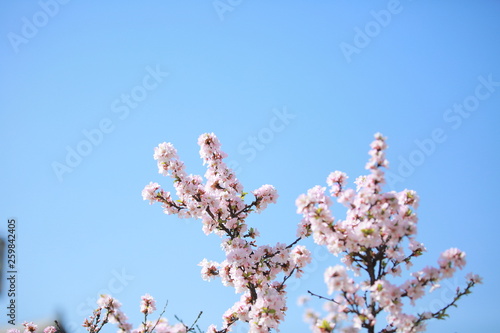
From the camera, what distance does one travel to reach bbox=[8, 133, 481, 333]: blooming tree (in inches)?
215

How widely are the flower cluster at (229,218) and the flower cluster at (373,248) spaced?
7.19ft

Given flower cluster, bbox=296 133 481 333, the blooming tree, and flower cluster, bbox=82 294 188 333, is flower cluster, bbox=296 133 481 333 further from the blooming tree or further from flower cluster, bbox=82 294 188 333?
flower cluster, bbox=82 294 188 333

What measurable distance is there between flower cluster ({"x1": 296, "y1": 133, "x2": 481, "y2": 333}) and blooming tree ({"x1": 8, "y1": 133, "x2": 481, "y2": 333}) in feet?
0.05

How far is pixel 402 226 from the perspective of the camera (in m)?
5.80

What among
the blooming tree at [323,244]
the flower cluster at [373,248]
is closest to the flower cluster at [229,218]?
the blooming tree at [323,244]

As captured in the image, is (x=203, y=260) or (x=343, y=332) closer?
(x=343, y=332)

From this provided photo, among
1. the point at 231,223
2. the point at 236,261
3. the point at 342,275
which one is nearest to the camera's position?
the point at 342,275

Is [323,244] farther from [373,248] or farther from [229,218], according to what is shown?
[229,218]

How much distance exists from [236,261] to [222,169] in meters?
2.08

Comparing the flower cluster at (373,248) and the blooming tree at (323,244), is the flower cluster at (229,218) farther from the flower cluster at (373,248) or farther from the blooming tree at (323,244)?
the flower cluster at (373,248)

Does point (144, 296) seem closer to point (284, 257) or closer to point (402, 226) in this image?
point (284, 257)

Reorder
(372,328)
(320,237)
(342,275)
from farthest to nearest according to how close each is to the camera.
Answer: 1. (320,237)
2. (372,328)
3. (342,275)

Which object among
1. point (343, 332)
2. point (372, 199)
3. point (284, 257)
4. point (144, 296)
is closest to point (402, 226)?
point (372, 199)

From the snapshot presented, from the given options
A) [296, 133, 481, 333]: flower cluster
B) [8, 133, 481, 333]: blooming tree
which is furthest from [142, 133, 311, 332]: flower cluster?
[296, 133, 481, 333]: flower cluster
